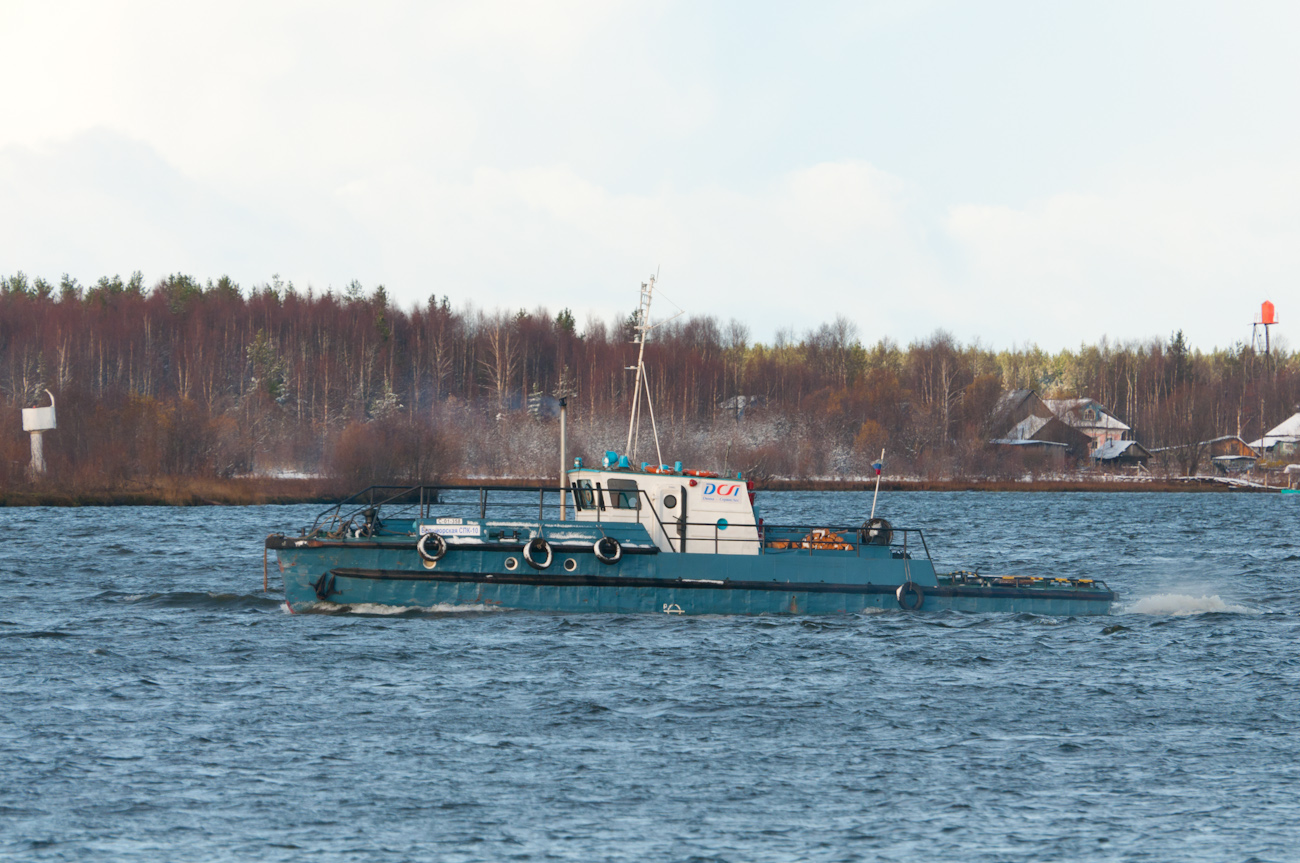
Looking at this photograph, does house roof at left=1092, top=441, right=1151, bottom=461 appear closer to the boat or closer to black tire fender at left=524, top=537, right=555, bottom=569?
the boat

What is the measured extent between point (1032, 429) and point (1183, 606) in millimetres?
81212

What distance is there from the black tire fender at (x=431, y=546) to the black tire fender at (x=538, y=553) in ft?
4.98

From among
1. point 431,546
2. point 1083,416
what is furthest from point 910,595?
point 1083,416

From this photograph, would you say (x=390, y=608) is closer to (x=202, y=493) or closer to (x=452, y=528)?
(x=452, y=528)

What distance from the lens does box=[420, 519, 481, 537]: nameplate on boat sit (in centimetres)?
2219

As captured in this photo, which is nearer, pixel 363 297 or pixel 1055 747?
pixel 1055 747

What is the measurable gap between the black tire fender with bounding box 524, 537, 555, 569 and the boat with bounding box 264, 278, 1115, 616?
23mm

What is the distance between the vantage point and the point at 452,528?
73.0 feet

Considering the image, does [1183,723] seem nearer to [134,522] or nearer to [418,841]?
[418,841]

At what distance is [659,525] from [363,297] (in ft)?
346

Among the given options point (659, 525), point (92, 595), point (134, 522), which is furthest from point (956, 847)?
point (134, 522)

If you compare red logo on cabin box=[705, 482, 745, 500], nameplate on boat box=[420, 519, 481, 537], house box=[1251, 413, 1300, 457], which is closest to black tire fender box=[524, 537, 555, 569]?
nameplate on boat box=[420, 519, 481, 537]

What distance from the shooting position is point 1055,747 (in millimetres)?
15484

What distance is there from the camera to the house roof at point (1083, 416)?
116688 mm
